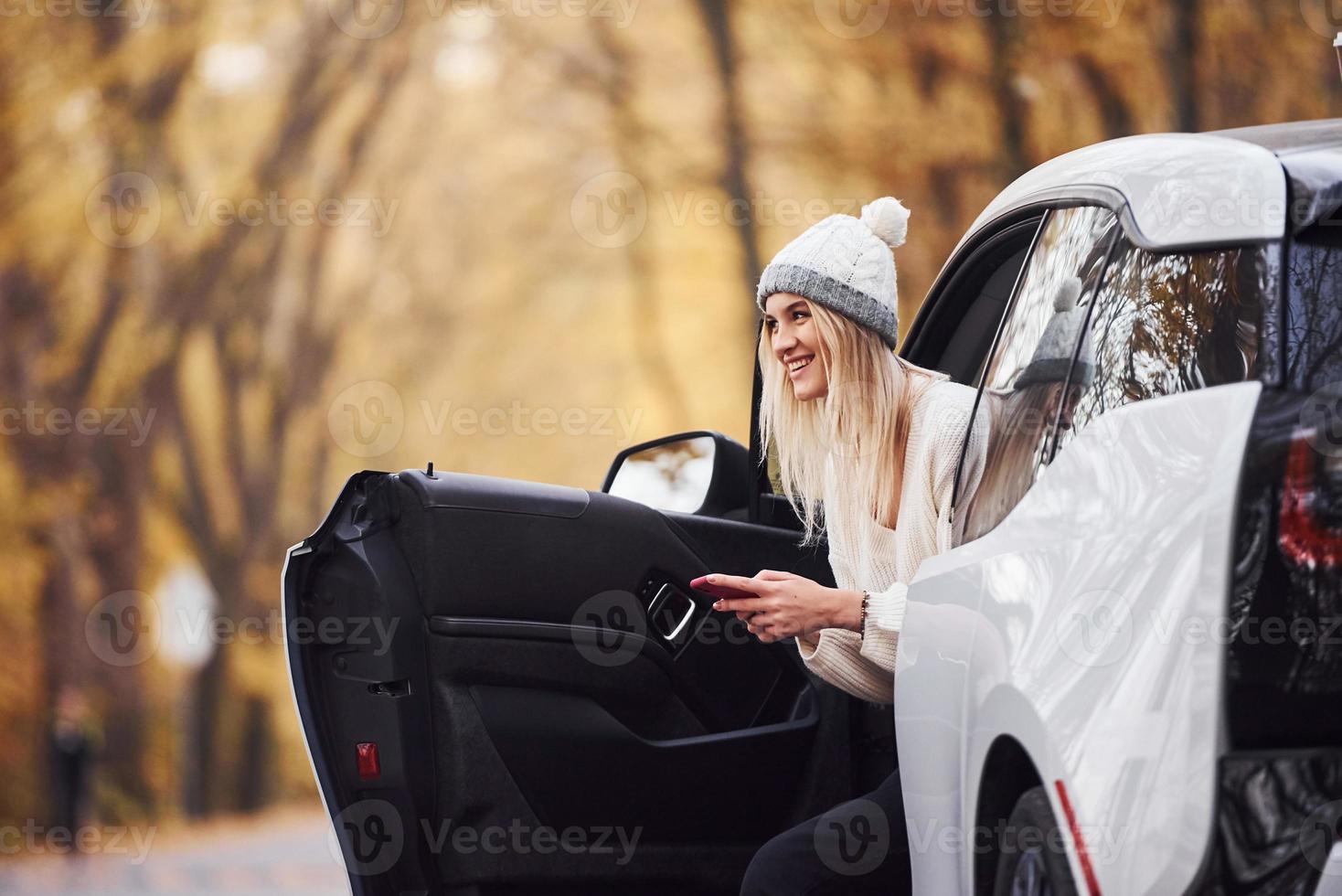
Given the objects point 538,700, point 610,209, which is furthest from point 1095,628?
point 610,209

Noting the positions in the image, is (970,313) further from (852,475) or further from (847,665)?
(847,665)

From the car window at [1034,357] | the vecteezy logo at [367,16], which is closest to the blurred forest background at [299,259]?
the vecteezy logo at [367,16]

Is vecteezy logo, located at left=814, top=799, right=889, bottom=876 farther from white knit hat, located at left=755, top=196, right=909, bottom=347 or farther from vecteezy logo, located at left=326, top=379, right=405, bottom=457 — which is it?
vecteezy logo, located at left=326, top=379, right=405, bottom=457

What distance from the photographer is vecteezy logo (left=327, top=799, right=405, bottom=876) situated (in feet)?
9.52

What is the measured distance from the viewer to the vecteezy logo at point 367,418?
59.4 feet

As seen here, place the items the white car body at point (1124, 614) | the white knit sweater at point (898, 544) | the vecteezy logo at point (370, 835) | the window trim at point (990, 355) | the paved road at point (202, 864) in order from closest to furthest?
the white car body at point (1124, 614)
the window trim at point (990, 355)
the white knit sweater at point (898, 544)
the vecteezy logo at point (370, 835)
the paved road at point (202, 864)

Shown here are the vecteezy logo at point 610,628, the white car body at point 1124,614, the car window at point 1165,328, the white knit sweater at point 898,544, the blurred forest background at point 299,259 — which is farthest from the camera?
the blurred forest background at point 299,259

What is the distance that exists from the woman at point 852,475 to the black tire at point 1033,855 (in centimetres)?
62

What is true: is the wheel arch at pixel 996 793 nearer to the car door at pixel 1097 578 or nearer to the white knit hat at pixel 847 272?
the car door at pixel 1097 578

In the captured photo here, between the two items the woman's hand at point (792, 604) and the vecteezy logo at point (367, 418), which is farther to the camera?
the vecteezy logo at point (367, 418)

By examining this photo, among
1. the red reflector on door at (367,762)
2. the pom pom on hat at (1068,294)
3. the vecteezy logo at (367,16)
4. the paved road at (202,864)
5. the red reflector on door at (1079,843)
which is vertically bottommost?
the paved road at (202,864)

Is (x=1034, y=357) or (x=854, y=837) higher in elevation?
(x=1034, y=357)

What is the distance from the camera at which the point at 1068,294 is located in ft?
7.20

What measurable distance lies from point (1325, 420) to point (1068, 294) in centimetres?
61
